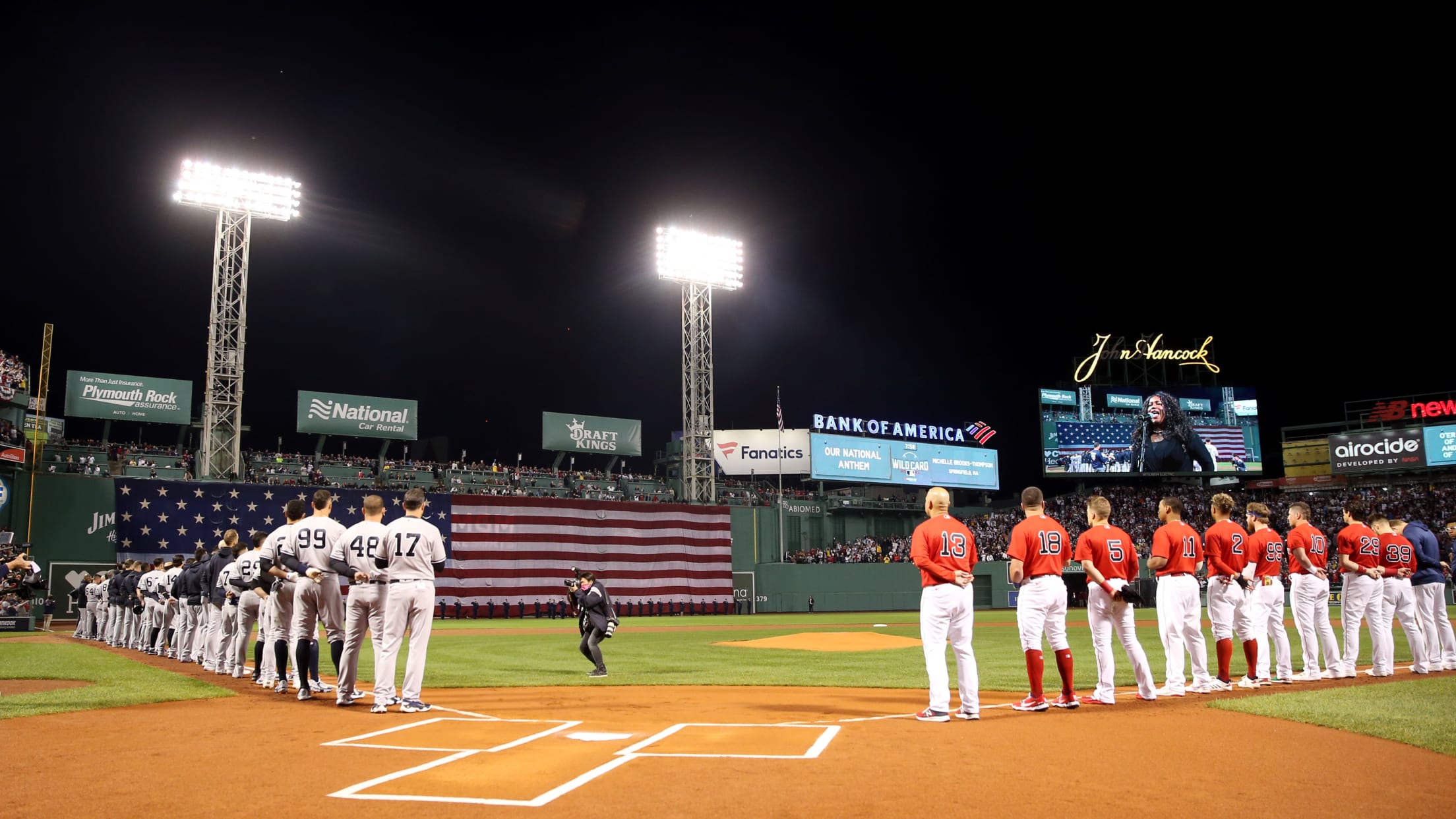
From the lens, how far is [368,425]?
44.4 m

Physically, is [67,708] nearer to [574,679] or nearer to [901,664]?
[574,679]

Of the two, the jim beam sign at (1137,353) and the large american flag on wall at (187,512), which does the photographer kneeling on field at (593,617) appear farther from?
the jim beam sign at (1137,353)

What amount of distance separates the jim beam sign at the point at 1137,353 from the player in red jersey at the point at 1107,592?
49431 millimetres

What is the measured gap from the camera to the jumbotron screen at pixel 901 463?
54000 mm

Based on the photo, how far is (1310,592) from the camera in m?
11.9

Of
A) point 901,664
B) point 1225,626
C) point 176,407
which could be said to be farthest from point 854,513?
point 1225,626

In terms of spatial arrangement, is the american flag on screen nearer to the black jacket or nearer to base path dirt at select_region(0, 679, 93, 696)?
the black jacket

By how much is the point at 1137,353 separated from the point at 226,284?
47846 mm

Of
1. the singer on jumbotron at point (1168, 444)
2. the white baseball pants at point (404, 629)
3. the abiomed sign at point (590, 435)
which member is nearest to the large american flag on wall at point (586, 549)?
the abiomed sign at point (590, 435)

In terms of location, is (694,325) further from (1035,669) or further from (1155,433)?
(1035,669)

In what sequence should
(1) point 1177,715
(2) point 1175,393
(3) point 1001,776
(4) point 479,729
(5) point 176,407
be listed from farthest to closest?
(2) point 1175,393
(5) point 176,407
(1) point 1177,715
(4) point 479,729
(3) point 1001,776

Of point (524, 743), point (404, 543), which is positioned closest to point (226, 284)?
point (404, 543)

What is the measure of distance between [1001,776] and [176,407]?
42715 millimetres

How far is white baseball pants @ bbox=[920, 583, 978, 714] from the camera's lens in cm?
853
